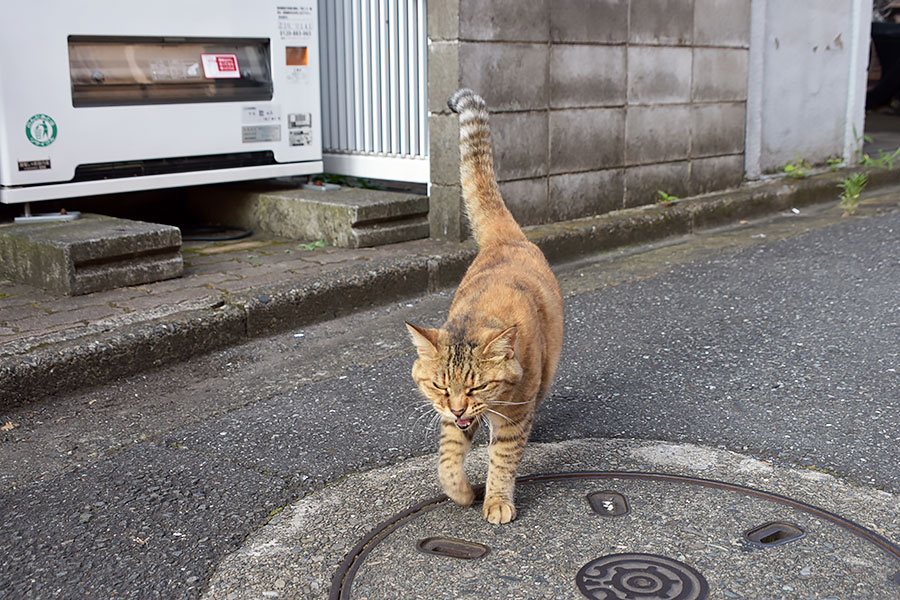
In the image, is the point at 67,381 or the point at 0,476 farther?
the point at 67,381

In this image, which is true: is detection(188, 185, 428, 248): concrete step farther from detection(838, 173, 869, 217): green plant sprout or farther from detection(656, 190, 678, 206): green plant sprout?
detection(838, 173, 869, 217): green plant sprout

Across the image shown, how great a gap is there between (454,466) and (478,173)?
1425mm

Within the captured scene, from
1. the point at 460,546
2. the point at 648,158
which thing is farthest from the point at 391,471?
the point at 648,158

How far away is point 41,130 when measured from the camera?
195 inches

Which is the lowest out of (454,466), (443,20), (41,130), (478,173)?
(454,466)

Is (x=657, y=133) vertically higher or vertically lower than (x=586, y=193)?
higher

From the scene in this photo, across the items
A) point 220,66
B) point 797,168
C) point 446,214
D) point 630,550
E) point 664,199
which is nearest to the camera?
point 630,550

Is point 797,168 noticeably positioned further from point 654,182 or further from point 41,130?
point 41,130

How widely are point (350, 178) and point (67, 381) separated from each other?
3.26m

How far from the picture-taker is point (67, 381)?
3.74 meters

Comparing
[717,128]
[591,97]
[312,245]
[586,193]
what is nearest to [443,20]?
[591,97]

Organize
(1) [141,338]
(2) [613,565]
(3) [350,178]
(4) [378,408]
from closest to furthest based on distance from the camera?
1. (2) [613,565]
2. (4) [378,408]
3. (1) [141,338]
4. (3) [350,178]

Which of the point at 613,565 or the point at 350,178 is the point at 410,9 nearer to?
the point at 350,178

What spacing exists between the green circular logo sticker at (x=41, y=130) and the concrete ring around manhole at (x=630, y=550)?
3370 mm
